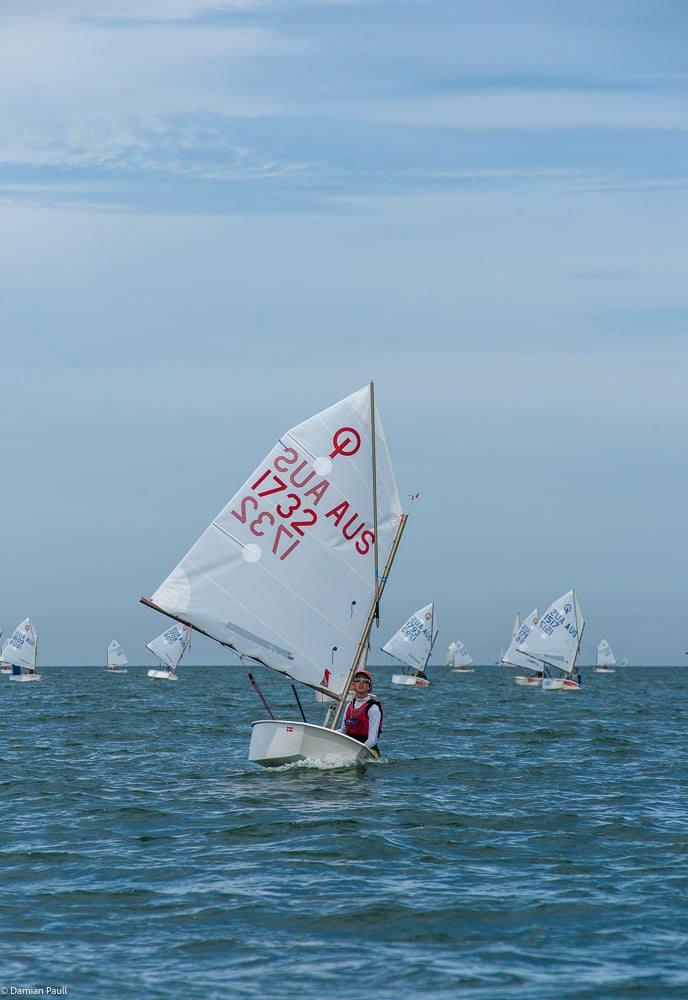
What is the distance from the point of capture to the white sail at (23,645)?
10988 centimetres

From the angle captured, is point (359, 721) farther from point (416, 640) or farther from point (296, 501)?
point (416, 640)

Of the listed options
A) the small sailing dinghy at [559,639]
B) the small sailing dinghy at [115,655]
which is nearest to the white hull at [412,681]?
the small sailing dinghy at [559,639]

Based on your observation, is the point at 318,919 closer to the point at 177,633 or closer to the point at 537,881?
the point at 537,881

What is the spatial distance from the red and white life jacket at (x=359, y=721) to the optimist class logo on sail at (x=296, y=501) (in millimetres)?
2808

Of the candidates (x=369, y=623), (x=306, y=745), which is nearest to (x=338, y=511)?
(x=369, y=623)

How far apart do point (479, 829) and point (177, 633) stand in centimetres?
9779

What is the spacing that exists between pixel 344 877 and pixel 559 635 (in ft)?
253

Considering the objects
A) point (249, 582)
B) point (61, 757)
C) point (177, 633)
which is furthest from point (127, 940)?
point (177, 633)

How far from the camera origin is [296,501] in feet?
77.5

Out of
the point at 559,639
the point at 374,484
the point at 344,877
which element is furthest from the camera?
the point at 559,639

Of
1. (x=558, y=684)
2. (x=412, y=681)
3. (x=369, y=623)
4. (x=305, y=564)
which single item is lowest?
(x=412, y=681)

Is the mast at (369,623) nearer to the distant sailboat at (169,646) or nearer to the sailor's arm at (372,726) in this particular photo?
the sailor's arm at (372,726)

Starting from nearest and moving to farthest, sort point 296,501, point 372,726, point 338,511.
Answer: point 372,726 < point 296,501 < point 338,511

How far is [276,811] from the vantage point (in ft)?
64.2
